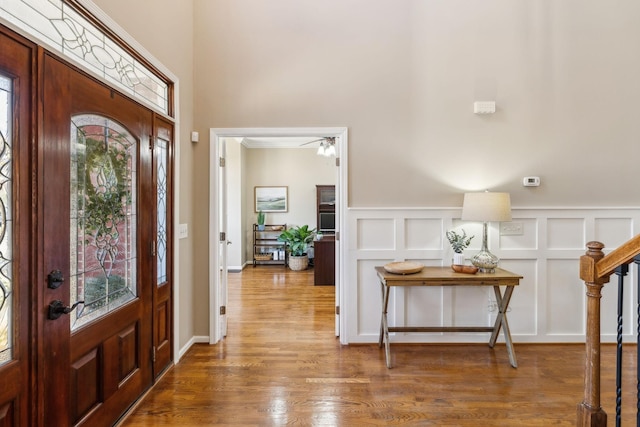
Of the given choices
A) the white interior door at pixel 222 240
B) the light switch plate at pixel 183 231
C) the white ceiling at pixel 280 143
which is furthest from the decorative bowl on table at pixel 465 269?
the white ceiling at pixel 280 143

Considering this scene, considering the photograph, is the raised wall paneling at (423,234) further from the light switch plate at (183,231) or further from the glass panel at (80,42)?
the glass panel at (80,42)

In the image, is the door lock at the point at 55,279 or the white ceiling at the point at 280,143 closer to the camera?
the door lock at the point at 55,279

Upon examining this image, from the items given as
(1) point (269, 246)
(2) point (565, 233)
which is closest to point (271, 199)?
(1) point (269, 246)

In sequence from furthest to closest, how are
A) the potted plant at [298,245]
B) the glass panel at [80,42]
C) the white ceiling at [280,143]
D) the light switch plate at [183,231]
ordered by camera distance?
the white ceiling at [280,143]
the potted plant at [298,245]
the light switch plate at [183,231]
the glass panel at [80,42]

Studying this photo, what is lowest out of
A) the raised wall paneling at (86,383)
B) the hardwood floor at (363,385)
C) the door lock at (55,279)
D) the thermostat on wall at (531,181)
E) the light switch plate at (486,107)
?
the hardwood floor at (363,385)

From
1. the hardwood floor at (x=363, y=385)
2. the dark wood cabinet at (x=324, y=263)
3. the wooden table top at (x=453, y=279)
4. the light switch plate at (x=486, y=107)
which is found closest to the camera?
the hardwood floor at (x=363, y=385)

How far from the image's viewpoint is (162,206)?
2646mm

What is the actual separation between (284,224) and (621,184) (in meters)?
5.98

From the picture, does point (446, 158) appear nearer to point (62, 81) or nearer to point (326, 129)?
point (326, 129)

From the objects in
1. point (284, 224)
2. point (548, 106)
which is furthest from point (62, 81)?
point (284, 224)

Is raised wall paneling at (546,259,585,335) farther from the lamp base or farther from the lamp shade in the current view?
the lamp shade

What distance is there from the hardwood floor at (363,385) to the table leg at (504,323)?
0.29ft

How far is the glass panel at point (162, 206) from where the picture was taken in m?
2.58

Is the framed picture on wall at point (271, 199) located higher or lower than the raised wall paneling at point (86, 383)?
higher
